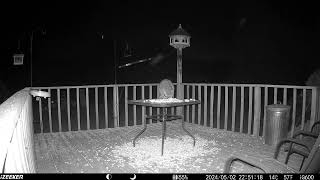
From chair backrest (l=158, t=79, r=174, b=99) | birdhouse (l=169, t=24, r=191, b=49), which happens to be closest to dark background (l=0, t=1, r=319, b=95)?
birdhouse (l=169, t=24, r=191, b=49)

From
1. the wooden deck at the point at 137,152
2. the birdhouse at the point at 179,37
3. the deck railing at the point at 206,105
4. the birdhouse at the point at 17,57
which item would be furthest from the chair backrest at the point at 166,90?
the birdhouse at the point at 17,57

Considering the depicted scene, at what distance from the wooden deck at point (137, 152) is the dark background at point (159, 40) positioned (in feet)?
12.9

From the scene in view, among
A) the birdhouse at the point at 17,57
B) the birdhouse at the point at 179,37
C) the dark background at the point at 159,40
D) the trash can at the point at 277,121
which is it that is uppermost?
the dark background at the point at 159,40

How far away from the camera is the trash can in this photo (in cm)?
333

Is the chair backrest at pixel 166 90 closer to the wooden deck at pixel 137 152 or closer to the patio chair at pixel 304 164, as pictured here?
the wooden deck at pixel 137 152

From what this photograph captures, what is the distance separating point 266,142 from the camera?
356 centimetres

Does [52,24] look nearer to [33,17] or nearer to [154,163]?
[33,17]

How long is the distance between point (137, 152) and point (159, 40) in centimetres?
1296

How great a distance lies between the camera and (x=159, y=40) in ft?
51.2

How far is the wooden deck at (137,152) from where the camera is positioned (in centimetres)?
264

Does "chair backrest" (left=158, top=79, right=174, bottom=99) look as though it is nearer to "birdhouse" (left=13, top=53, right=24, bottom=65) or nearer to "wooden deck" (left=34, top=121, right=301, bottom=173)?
"wooden deck" (left=34, top=121, right=301, bottom=173)

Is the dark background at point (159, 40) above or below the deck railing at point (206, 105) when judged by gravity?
above

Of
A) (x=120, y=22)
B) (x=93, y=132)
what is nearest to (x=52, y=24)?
(x=120, y=22)

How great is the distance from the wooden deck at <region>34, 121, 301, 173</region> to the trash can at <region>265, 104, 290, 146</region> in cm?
22
